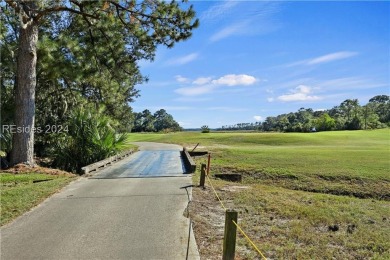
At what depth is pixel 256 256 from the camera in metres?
5.21

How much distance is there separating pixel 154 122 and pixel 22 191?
337 feet

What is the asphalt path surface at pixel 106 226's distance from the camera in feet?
17.4

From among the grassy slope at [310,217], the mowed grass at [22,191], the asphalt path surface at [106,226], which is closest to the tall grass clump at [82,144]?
the mowed grass at [22,191]

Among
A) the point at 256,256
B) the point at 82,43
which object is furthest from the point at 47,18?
the point at 256,256

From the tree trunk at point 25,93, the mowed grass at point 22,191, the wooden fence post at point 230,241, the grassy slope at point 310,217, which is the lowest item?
the grassy slope at point 310,217

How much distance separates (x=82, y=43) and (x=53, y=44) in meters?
1.90

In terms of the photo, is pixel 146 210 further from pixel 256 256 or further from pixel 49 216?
pixel 256 256

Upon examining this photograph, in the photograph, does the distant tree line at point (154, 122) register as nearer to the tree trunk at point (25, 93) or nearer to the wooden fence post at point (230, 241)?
the tree trunk at point (25, 93)

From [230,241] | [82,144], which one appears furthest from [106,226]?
[82,144]

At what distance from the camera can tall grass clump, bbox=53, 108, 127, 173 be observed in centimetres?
1616

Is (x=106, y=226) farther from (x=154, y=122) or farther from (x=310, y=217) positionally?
(x=154, y=122)

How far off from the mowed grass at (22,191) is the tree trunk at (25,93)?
1.64 metres

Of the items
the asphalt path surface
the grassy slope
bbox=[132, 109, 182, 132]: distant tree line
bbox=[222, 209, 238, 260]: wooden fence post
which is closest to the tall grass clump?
the asphalt path surface

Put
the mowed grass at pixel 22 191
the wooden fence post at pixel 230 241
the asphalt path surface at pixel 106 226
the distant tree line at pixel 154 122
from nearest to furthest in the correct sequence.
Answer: the wooden fence post at pixel 230 241 → the asphalt path surface at pixel 106 226 → the mowed grass at pixel 22 191 → the distant tree line at pixel 154 122
